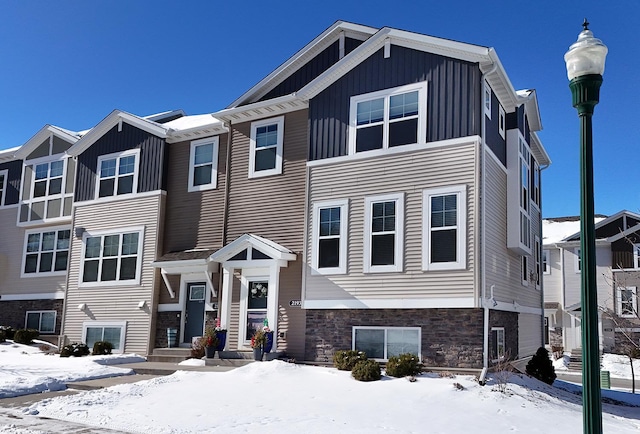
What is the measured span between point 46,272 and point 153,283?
7.10 m

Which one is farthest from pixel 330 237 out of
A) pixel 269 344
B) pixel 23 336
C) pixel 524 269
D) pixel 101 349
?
pixel 23 336

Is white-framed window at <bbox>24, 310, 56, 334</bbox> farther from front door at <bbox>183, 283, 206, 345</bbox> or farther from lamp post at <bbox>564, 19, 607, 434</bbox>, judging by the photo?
lamp post at <bbox>564, 19, 607, 434</bbox>

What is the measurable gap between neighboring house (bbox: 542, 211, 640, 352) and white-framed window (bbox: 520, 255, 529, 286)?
612 inches

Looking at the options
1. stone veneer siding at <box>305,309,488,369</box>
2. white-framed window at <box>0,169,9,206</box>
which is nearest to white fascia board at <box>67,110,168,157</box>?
white-framed window at <box>0,169,9,206</box>

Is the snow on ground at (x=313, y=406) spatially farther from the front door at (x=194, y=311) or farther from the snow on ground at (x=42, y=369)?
the front door at (x=194, y=311)

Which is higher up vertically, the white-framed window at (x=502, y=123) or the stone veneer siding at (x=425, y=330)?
the white-framed window at (x=502, y=123)

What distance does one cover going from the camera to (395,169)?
16.4 m

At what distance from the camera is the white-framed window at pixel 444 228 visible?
15148 millimetres

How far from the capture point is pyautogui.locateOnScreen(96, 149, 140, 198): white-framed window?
22.1m

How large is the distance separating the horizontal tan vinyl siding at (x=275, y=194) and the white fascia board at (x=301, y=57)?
1155mm

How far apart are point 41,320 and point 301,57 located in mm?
14857

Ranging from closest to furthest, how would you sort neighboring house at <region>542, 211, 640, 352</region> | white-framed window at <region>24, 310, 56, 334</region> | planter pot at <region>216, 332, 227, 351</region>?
planter pot at <region>216, 332, 227, 351</region>
white-framed window at <region>24, 310, 56, 334</region>
neighboring house at <region>542, 211, 640, 352</region>

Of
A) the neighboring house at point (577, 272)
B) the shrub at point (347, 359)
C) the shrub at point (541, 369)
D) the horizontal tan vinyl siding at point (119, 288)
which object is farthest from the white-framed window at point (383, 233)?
the neighboring house at point (577, 272)

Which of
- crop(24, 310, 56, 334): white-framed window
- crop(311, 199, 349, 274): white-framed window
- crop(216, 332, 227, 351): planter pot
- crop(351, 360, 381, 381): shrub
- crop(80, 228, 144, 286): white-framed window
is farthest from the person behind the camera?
crop(24, 310, 56, 334): white-framed window
